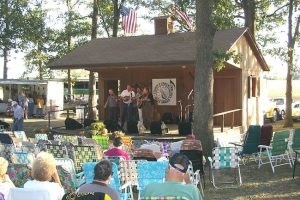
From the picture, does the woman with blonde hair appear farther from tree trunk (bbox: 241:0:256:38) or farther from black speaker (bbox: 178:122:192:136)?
tree trunk (bbox: 241:0:256:38)

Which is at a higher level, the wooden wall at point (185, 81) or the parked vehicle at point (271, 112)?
the wooden wall at point (185, 81)

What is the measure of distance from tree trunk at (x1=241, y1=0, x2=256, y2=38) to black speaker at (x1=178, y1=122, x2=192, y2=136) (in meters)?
12.1

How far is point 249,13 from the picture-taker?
88.1 feet

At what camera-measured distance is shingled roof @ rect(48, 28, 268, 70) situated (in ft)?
59.6

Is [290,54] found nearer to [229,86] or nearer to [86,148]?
[229,86]

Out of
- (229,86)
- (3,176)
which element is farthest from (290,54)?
(3,176)

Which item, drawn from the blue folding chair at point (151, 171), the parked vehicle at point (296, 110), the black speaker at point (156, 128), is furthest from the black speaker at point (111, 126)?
the parked vehicle at point (296, 110)

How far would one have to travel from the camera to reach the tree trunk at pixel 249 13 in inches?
1044

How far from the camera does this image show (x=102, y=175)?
480cm

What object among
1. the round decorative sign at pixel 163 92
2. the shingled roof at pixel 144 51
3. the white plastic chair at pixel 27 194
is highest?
the shingled roof at pixel 144 51

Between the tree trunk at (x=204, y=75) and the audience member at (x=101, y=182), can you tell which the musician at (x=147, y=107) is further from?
the audience member at (x=101, y=182)

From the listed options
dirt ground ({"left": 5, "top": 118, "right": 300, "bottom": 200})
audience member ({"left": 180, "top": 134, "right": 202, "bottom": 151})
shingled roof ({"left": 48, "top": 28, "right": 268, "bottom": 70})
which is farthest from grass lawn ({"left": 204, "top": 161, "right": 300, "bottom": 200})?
shingled roof ({"left": 48, "top": 28, "right": 268, "bottom": 70})

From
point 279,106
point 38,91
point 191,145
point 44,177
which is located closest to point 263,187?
point 191,145

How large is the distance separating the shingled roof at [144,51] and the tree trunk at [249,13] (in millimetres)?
3460
